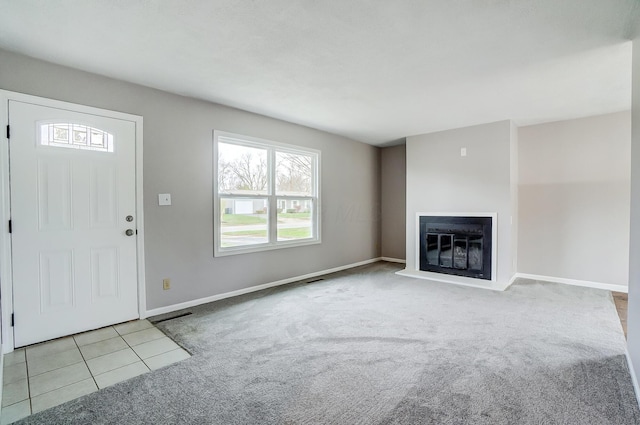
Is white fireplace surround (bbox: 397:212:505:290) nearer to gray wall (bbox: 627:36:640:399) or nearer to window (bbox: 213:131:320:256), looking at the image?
window (bbox: 213:131:320:256)

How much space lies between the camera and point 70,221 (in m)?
2.78

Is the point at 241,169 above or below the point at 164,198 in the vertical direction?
above

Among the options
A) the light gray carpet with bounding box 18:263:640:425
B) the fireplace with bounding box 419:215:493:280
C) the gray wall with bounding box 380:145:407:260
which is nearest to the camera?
the light gray carpet with bounding box 18:263:640:425

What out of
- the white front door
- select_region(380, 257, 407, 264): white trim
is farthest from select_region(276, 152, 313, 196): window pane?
select_region(380, 257, 407, 264): white trim

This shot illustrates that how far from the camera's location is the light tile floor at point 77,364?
1.90m

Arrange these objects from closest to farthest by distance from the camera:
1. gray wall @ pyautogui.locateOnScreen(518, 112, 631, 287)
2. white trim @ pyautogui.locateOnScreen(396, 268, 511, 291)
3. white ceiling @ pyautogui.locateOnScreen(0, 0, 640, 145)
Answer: white ceiling @ pyautogui.locateOnScreen(0, 0, 640, 145) → gray wall @ pyautogui.locateOnScreen(518, 112, 631, 287) → white trim @ pyautogui.locateOnScreen(396, 268, 511, 291)

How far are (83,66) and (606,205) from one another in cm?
635

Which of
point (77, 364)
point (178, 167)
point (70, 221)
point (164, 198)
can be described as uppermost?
point (178, 167)

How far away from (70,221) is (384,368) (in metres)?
2.99

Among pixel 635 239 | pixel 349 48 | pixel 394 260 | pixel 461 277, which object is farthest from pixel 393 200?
pixel 635 239

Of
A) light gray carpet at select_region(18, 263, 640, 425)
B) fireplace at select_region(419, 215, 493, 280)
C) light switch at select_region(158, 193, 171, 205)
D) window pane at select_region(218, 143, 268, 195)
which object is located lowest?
light gray carpet at select_region(18, 263, 640, 425)

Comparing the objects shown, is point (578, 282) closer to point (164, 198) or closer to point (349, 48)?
point (349, 48)

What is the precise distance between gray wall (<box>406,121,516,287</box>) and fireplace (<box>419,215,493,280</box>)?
155mm

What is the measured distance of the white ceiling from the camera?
1962 mm
